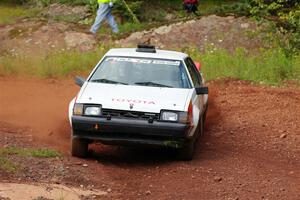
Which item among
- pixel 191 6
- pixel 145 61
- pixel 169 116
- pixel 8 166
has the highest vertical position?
pixel 145 61

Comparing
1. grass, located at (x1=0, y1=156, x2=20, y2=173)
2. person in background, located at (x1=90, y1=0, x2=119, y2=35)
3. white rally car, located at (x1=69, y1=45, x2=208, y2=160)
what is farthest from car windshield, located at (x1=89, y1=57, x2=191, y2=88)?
person in background, located at (x1=90, y1=0, x2=119, y2=35)

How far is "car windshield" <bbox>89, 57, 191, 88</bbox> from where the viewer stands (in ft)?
34.8

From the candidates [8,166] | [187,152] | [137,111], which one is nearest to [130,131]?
[137,111]

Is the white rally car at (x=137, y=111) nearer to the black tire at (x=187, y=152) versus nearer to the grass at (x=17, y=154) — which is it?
the black tire at (x=187, y=152)

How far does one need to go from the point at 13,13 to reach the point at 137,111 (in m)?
18.4

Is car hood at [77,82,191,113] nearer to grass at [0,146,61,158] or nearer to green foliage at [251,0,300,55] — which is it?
grass at [0,146,61,158]

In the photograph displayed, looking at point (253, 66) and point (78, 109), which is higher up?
point (78, 109)

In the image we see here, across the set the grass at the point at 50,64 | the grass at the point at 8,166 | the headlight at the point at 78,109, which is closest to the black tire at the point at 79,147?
the headlight at the point at 78,109

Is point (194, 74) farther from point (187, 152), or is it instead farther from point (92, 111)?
point (92, 111)

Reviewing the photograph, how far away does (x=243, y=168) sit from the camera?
9648mm

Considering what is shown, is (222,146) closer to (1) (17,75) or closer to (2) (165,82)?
(2) (165,82)

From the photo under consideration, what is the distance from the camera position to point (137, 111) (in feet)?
31.3

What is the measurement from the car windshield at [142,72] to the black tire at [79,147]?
1195 millimetres

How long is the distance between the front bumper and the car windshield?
1140 millimetres
